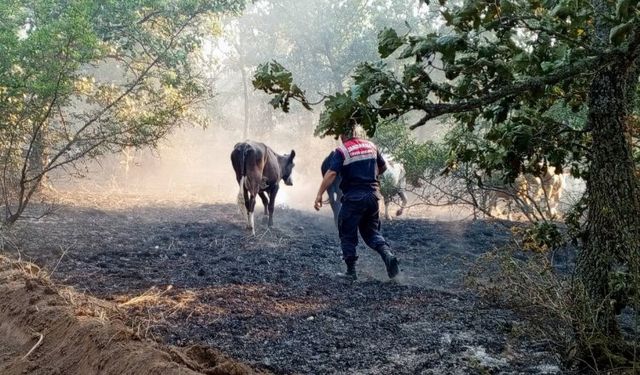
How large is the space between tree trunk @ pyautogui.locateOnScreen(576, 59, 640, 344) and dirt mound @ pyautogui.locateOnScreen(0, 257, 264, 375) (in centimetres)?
230

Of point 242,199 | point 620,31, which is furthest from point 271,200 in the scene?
point 620,31

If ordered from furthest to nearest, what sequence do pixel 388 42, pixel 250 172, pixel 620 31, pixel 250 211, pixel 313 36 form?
pixel 313 36 < pixel 250 172 < pixel 250 211 < pixel 388 42 < pixel 620 31

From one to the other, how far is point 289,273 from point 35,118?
396cm

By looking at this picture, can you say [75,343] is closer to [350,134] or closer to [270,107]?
[350,134]

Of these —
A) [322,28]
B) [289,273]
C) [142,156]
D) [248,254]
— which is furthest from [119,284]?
[322,28]

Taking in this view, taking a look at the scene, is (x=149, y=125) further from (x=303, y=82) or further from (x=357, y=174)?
(x=303, y=82)

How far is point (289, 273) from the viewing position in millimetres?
7441

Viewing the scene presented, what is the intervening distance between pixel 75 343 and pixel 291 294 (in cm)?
255

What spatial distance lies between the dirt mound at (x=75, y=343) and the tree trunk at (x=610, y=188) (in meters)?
2.30

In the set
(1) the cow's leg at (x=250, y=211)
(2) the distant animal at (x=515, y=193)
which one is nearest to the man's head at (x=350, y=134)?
(2) the distant animal at (x=515, y=193)

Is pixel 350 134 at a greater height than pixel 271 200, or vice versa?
pixel 350 134

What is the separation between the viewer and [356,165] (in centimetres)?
709

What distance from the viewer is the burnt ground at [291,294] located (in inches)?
166

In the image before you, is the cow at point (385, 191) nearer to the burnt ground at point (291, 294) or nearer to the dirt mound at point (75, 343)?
the burnt ground at point (291, 294)
